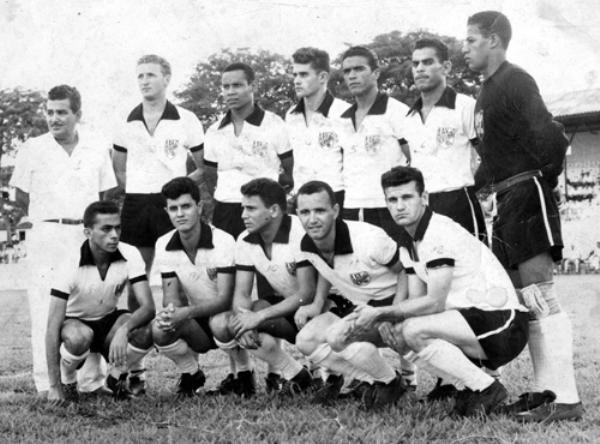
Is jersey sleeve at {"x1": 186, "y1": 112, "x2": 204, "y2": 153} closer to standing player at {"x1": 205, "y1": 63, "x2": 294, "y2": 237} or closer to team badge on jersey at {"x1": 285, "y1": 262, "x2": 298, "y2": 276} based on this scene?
standing player at {"x1": 205, "y1": 63, "x2": 294, "y2": 237}

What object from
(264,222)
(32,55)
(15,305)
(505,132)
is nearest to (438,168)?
(505,132)

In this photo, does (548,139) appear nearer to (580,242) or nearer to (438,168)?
(438,168)

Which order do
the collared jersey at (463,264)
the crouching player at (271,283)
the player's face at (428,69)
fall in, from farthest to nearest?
the player's face at (428,69) < the crouching player at (271,283) < the collared jersey at (463,264)

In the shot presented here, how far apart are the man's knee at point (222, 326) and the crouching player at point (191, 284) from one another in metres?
0.06

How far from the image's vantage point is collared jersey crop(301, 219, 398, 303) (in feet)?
15.0

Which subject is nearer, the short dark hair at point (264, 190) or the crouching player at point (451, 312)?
the crouching player at point (451, 312)

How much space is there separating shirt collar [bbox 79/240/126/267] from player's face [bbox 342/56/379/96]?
6.38 feet

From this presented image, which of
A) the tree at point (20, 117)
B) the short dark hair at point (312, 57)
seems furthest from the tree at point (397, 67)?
the short dark hair at point (312, 57)

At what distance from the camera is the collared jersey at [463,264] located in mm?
3977

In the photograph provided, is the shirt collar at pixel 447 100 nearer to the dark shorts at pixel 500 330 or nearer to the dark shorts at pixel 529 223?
the dark shorts at pixel 529 223

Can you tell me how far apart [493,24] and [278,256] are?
6.23ft

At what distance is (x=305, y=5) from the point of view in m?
6.63

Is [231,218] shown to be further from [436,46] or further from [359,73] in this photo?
[436,46]

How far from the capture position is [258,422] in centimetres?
387
